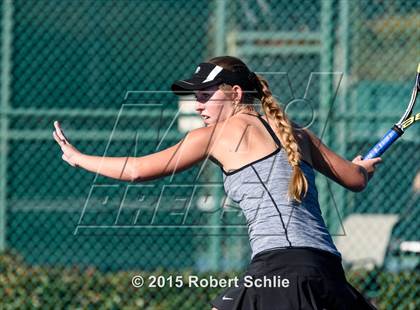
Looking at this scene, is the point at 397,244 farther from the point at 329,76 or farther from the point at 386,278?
the point at 329,76

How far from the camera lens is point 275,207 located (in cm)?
398

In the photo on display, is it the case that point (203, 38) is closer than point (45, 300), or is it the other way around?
point (45, 300)

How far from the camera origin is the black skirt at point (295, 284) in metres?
3.90

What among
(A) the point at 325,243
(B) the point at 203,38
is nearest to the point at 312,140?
(A) the point at 325,243

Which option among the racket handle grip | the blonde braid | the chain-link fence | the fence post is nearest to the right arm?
the blonde braid

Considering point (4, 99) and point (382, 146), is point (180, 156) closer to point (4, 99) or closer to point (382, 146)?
point (382, 146)

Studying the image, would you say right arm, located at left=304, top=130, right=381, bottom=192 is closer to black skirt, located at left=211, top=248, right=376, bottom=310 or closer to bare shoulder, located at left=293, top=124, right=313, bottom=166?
bare shoulder, located at left=293, top=124, right=313, bottom=166

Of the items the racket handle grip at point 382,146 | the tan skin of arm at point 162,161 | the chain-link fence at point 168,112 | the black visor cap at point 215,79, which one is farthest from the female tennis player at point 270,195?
the chain-link fence at point 168,112

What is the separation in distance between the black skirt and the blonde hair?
255 mm

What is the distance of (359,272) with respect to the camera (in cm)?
677

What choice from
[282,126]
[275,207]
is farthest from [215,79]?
[275,207]

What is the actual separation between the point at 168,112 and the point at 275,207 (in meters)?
3.20

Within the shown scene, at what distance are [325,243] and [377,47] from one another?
11.4 ft

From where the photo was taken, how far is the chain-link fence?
22.9ft
